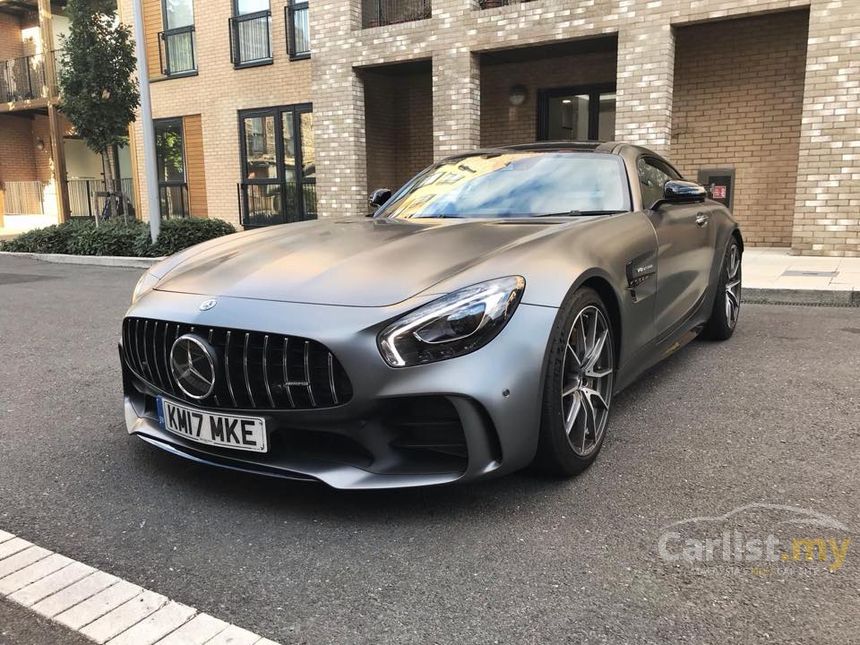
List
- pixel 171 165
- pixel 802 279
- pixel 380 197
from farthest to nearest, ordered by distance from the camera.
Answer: pixel 171 165 < pixel 802 279 < pixel 380 197

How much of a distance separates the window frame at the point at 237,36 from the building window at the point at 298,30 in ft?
1.89

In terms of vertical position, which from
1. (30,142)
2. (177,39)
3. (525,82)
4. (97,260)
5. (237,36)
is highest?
(177,39)

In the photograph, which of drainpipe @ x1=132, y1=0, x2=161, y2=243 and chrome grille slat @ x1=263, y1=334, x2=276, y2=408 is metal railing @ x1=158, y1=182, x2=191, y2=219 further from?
chrome grille slat @ x1=263, y1=334, x2=276, y2=408

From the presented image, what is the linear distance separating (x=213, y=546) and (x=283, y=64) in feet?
44.1

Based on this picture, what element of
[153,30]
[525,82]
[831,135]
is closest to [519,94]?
[525,82]

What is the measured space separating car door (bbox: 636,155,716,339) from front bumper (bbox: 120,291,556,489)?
1.45m

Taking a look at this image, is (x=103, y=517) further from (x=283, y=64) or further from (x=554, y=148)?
(x=283, y=64)

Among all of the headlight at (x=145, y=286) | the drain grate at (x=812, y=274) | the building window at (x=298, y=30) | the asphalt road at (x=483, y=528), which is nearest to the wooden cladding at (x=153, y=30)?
the building window at (x=298, y=30)

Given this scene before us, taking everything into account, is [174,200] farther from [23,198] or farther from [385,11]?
[23,198]

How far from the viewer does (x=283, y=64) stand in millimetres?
14305

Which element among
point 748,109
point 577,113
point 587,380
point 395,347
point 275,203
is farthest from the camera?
point 275,203

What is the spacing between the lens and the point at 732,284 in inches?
213

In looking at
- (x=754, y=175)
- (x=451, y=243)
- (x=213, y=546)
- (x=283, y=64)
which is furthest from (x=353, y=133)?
(x=213, y=546)

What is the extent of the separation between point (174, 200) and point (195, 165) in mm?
1141
